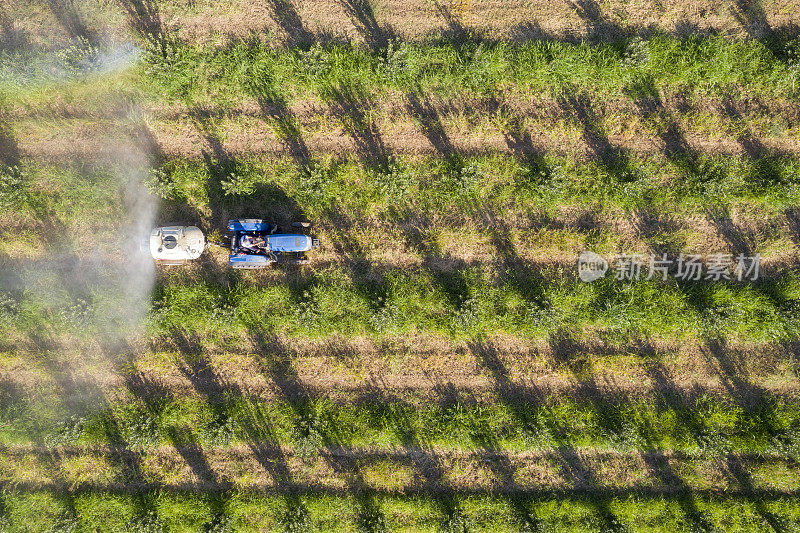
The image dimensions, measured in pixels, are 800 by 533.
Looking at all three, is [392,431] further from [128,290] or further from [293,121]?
[293,121]

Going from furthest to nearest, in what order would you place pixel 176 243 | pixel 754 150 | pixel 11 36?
pixel 11 36, pixel 754 150, pixel 176 243

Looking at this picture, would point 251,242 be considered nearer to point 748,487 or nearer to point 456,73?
point 456,73

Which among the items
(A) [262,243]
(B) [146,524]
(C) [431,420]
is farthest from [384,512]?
(A) [262,243]

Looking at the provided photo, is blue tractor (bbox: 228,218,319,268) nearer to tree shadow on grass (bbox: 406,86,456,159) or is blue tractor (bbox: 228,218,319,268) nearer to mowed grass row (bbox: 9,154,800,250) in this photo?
mowed grass row (bbox: 9,154,800,250)

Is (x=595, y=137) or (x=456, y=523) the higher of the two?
(x=595, y=137)

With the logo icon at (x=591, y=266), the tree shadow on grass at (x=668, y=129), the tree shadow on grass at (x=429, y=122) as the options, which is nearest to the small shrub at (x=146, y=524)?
the tree shadow on grass at (x=429, y=122)

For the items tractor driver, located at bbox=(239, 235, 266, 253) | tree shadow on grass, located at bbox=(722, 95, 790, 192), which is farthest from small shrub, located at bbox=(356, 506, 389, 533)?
tree shadow on grass, located at bbox=(722, 95, 790, 192)

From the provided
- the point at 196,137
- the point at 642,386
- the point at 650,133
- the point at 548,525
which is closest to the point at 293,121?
the point at 196,137

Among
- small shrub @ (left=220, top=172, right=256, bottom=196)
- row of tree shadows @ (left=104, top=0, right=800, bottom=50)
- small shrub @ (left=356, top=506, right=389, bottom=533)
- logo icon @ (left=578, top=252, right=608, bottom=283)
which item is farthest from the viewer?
small shrub @ (left=356, top=506, right=389, bottom=533)
